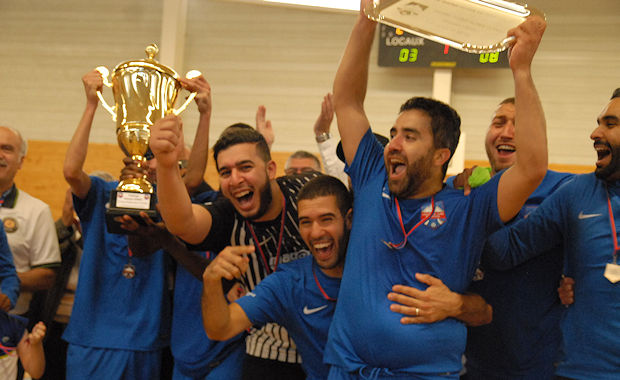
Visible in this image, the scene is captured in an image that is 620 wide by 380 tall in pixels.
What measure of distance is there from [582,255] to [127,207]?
2.21 m

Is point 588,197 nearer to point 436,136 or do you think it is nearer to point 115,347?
point 436,136

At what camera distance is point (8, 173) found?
4.28 m

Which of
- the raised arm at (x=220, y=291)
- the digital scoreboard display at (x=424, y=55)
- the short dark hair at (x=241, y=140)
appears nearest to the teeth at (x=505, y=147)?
the short dark hair at (x=241, y=140)

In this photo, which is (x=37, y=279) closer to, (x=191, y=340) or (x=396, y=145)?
(x=191, y=340)

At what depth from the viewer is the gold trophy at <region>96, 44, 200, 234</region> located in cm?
315

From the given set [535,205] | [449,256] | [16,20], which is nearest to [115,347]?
[449,256]

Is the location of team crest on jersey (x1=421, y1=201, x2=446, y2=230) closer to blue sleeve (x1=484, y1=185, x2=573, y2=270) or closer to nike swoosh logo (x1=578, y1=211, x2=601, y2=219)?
blue sleeve (x1=484, y1=185, x2=573, y2=270)

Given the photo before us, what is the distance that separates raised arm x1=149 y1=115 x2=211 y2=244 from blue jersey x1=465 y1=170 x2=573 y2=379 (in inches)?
53.6

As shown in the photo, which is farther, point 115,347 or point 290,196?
point 115,347

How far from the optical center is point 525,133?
2090 millimetres

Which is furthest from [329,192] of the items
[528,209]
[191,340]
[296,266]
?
[191,340]

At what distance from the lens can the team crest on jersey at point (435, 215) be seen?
7.49ft

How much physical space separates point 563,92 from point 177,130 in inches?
253

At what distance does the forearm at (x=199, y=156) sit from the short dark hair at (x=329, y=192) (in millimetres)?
1022
